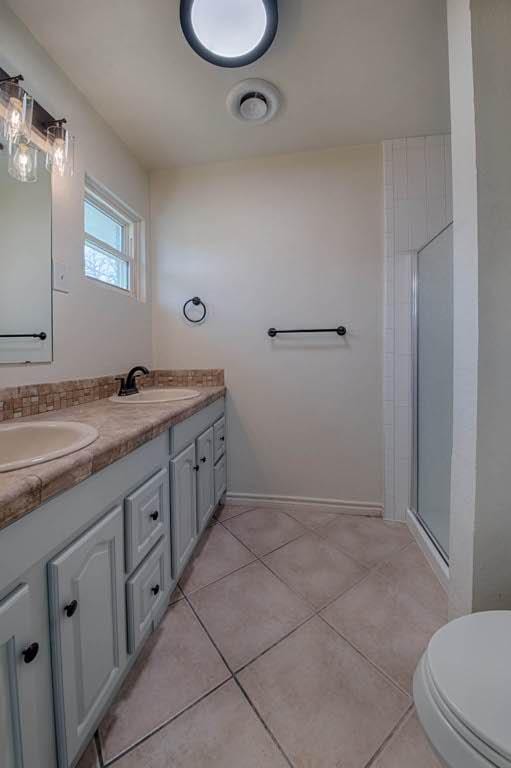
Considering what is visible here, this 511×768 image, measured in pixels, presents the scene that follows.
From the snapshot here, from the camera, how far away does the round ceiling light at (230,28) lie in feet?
3.60

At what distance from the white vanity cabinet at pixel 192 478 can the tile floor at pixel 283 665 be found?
0.65ft

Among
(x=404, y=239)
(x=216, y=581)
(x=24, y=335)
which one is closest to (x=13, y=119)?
(x=24, y=335)

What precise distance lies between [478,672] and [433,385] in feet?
4.28

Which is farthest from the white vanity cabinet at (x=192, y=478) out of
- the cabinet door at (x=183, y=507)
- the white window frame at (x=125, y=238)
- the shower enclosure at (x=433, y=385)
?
the shower enclosure at (x=433, y=385)

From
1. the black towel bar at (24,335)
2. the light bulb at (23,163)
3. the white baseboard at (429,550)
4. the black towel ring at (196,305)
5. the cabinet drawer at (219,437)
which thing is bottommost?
the white baseboard at (429,550)

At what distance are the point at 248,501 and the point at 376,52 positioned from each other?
243cm

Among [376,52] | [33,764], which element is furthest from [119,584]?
[376,52]

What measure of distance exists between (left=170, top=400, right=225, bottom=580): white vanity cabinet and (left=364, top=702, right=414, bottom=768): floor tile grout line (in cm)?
81

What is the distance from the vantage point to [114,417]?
114 centimetres

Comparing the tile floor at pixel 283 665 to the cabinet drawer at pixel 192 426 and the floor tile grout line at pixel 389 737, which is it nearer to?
the floor tile grout line at pixel 389 737

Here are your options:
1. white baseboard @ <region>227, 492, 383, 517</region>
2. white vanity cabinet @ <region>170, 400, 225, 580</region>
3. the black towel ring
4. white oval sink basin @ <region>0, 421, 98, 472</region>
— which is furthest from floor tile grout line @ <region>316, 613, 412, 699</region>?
the black towel ring

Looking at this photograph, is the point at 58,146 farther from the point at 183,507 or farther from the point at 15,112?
the point at 183,507

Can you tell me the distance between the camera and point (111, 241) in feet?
6.20

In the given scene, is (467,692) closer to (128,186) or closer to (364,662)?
(364,662)
